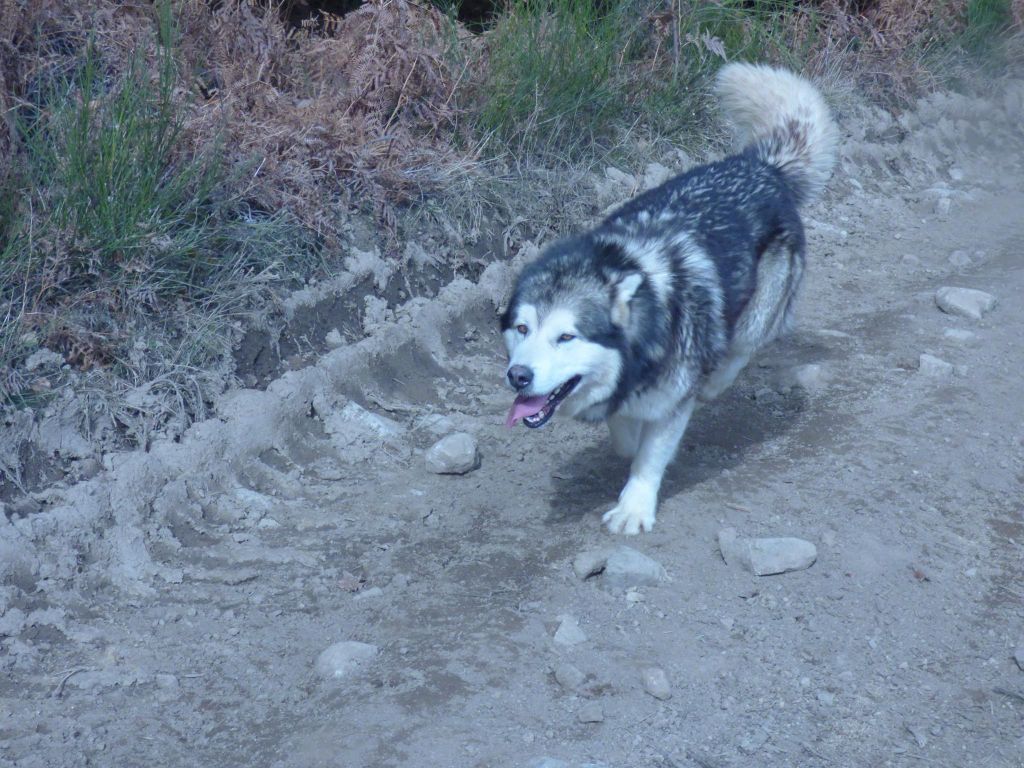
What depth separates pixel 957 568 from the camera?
386 cm

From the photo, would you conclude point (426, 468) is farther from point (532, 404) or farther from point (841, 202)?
point (841, 202)

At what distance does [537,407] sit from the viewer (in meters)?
3.90

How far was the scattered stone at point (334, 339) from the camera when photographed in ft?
17.2

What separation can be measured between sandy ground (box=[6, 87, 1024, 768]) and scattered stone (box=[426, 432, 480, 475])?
0.06m

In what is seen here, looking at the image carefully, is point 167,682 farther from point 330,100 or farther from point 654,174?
point 654,174

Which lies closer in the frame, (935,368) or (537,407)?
(537,407)

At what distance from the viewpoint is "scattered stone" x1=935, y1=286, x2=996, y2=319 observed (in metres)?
6.23

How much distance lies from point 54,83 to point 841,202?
6.07m

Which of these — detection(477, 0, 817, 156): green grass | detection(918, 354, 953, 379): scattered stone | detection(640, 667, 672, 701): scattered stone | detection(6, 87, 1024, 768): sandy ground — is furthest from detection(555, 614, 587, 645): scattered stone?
detection(477, 0, 817, 156): green grass

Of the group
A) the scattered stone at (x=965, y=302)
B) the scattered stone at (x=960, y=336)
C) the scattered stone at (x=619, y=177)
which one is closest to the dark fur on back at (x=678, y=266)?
the scattered stone at (x=960, y=336)

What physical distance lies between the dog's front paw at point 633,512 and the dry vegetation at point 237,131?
6.09 ft

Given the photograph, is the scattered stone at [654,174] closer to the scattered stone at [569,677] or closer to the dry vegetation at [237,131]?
the dry vegetation at [237,131]

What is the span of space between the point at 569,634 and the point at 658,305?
141 centimetres

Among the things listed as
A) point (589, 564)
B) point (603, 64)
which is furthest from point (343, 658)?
point (603, 64)
